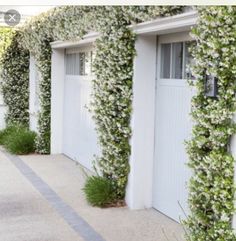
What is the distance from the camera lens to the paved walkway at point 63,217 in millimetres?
5219

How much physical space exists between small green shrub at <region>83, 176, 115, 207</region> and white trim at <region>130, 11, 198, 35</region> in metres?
2.14

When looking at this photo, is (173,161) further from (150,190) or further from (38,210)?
(38,210)

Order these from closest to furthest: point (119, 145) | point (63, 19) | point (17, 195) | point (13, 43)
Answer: point (119, 145) → point (17, 195) → point (63, 19) → point (13, 43)

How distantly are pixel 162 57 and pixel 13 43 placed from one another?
7622 mm

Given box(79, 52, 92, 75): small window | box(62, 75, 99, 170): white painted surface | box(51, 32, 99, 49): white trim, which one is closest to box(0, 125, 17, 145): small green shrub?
box(62, 75, 99, 170): white painted surface

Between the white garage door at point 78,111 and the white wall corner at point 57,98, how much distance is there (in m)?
0.14

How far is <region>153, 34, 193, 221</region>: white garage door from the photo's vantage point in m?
5.60

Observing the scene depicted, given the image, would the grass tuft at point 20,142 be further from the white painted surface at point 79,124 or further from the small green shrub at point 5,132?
the white painted surface at point 79,124

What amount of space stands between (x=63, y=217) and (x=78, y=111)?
13.4 ft

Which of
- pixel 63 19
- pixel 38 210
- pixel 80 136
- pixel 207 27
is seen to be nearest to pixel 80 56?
pixel 63 19

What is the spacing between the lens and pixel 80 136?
9586 millimetres

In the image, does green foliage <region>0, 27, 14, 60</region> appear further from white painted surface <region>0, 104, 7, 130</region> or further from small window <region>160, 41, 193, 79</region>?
small window <region>160, 41, 193, 79</region>

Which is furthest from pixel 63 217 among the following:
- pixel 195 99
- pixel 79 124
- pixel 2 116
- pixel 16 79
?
pixel 2 116

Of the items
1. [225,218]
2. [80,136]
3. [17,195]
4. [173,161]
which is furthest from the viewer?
[80,136]
